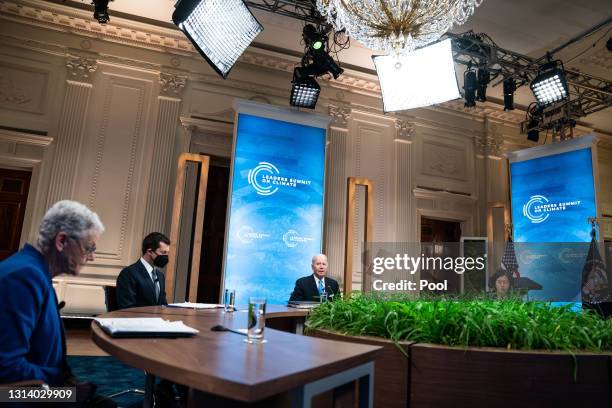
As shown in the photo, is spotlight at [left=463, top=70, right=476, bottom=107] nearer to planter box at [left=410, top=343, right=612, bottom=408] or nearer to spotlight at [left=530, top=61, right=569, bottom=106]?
spotlight at [left=530, top=61, right=569, bottom=106]

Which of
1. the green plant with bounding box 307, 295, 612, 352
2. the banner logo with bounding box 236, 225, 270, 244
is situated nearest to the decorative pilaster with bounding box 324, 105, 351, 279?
the banner logo with bounding box 236, 225, 270, 244

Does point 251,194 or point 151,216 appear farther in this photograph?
point 151,216

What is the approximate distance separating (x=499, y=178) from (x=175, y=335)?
26.8 feet

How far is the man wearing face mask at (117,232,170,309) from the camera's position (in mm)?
2967

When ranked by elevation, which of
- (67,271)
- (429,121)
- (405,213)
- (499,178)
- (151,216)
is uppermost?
(429,121)

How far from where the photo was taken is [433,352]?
1627 millimetres

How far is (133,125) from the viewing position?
612 centimetres

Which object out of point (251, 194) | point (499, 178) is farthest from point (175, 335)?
point (499, 178)

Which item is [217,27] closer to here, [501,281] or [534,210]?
[501,281]

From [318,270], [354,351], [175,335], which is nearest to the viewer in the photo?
[354,351]

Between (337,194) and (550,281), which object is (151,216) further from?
(550,281)

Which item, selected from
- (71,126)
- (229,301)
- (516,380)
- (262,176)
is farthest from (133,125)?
(516,380)

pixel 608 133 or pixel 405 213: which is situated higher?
pixel 608 133

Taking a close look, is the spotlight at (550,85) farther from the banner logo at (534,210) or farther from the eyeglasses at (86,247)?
the eyeglasses at (86,247)
